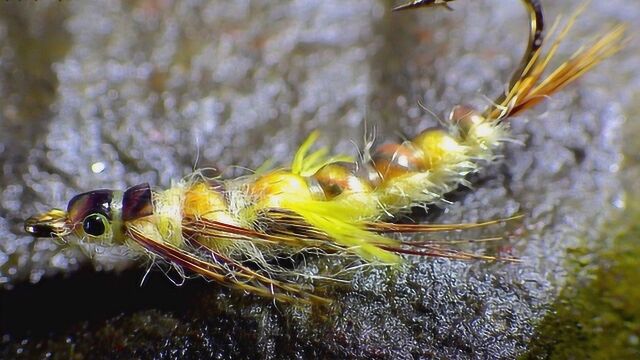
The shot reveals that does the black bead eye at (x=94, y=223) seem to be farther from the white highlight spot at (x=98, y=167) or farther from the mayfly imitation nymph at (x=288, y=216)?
the white highlight spot at (x=98, y=167)

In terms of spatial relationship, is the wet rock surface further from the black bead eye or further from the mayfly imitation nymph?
the black bead eye

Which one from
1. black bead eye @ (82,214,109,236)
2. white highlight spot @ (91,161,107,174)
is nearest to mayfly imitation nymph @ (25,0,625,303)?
black bead eye @ (82,214,109,236)

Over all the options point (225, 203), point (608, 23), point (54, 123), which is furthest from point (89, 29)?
point (608, 23)

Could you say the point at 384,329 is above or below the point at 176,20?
below

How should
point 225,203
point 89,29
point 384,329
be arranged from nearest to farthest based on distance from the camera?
point 384,329 < point 225,203 < point 89,29

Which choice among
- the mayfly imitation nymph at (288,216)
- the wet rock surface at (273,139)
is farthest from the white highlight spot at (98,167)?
the mayfly imitation nymph at (288,216)

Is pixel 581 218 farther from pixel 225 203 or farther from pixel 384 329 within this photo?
pixel 225 203
